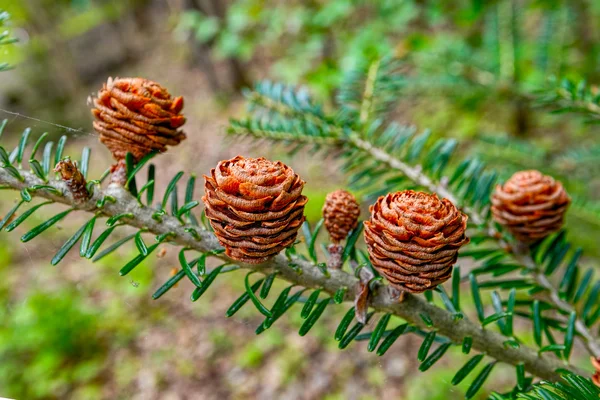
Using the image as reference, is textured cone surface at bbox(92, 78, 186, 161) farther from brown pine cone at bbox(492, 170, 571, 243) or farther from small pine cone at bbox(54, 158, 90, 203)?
brown pine cone at bbox(492, 170, 571, 243)

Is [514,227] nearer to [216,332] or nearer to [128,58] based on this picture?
[216,332]

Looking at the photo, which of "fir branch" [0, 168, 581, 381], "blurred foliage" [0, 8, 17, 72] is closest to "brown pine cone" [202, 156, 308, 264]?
"fir branch" [0, 168, 581, 381]

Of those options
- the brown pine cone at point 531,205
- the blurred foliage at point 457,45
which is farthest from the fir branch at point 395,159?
the blurred foliage at point 457,45

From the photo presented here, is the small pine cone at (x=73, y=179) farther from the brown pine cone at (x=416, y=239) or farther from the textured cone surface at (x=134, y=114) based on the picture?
the brown pine cone at (x=416, y=239)

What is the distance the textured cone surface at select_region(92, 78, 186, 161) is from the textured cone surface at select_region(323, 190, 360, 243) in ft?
0.68

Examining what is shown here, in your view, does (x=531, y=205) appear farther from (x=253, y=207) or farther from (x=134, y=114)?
(x=134, y=114)

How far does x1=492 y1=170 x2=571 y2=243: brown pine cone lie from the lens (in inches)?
23.0

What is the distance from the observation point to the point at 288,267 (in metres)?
0.48

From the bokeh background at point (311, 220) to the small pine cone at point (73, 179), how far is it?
0.40m

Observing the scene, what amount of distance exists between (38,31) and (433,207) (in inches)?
213

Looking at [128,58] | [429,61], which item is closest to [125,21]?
[128,58]

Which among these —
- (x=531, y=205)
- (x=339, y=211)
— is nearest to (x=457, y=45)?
(x=531, y=205)

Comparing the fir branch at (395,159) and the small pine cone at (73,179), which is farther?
the fir branch at (395,159)

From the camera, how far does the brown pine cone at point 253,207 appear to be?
0.40 meters
